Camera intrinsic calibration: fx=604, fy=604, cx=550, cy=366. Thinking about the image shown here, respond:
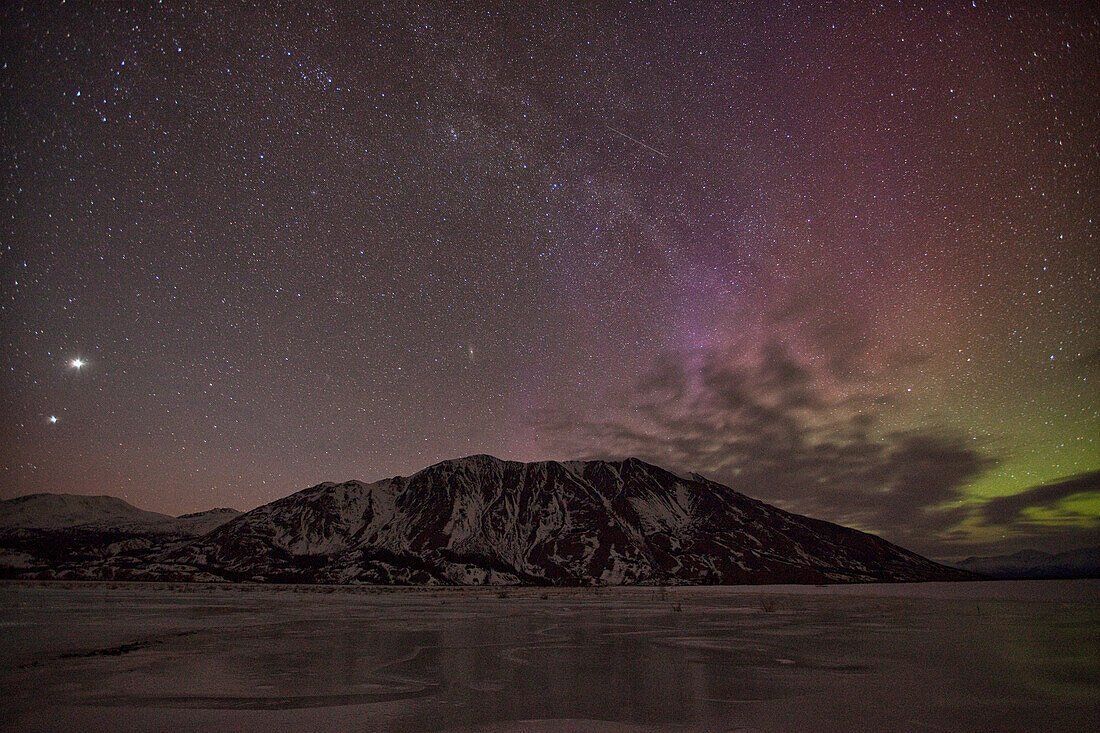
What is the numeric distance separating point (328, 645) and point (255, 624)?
13.6 meters

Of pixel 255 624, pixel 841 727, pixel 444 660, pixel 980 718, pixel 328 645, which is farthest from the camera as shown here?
pixel 255 624

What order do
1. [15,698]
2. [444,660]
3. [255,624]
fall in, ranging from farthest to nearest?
[255,624]
[444,660]
[15,698]

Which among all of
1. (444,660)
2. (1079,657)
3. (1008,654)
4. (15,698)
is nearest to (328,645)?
(444,660)

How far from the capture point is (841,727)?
38.2ft

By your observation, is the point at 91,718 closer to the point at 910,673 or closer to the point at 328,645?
the point at 328,645

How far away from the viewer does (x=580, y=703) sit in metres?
13.9

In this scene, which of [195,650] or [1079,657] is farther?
[195,650]

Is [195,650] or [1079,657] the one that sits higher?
[1079,657]

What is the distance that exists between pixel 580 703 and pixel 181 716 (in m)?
8.45

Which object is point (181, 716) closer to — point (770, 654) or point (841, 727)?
point (841, 727)

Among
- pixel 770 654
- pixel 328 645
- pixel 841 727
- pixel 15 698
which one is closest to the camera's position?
pixel 841 727

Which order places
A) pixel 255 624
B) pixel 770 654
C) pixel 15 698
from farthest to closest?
pixel 255 624, pixel 770 654, pixel 15 698

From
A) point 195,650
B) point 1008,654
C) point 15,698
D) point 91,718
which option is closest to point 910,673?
point 1008,654

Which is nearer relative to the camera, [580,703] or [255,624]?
[580,703]
